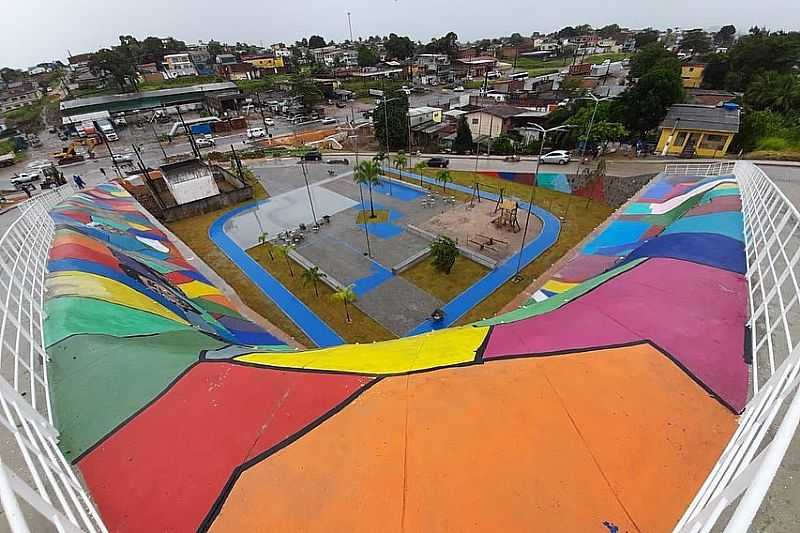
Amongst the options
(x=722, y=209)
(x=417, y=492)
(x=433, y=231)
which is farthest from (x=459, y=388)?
(x=433, y=231)

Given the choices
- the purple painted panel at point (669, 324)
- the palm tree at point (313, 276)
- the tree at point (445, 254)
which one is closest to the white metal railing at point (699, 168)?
the tree at point (445, 254)

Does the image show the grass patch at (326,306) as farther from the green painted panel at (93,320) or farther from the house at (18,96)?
the house at (18,96)

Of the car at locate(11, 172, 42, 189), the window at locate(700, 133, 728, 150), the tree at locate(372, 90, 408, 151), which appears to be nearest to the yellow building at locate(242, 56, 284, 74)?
the tree at locate(372, 90, 408, 151)

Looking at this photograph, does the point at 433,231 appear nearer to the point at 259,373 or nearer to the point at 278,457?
the point at 259,373

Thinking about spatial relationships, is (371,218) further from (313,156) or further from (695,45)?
(695,45)

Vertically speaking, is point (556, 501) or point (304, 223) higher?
point (556, 501)

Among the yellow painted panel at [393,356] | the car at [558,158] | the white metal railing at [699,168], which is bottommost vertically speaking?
the car at [558,158]
